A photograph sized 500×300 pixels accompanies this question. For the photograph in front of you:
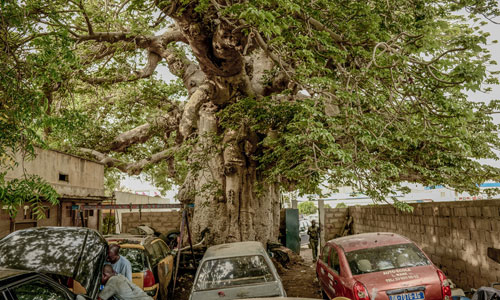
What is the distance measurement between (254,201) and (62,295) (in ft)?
28.8

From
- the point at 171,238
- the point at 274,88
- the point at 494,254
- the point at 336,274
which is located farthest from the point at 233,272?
the point at 171,238

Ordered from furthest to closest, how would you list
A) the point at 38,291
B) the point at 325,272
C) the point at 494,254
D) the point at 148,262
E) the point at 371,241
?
the point at 325,272
the point at 148,262
the point at 371,241
the point at 494,254
the point at 38,291

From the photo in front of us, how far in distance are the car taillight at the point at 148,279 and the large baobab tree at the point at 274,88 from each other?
287cm

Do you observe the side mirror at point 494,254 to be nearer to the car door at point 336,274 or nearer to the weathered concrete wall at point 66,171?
the car door at point 336,274

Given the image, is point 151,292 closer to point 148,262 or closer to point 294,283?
point 148,262

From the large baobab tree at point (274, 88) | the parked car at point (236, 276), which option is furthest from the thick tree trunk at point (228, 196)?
the parked car at point (236, 276)

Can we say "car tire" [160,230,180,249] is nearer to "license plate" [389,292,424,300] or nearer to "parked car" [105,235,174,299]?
"parked car" [105,235,174,299]

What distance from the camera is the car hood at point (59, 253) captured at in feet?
14.8

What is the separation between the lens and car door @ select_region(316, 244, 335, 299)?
273 inches

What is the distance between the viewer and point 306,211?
61.1 m

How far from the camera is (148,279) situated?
6918 millimetres

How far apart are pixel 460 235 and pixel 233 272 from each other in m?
4.62

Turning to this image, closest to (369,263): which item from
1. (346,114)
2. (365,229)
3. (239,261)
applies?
(239,261)

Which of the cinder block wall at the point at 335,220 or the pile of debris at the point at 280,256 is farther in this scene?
the cinder block wall at the point at 335,220
